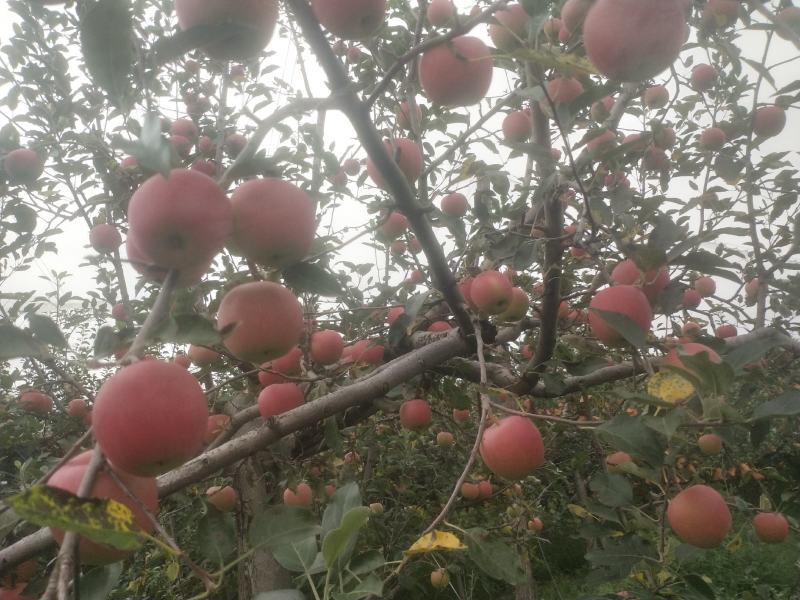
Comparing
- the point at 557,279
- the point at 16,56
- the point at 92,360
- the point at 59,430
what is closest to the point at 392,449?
the point at 59,430

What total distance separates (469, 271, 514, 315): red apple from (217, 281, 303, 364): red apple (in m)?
0.76

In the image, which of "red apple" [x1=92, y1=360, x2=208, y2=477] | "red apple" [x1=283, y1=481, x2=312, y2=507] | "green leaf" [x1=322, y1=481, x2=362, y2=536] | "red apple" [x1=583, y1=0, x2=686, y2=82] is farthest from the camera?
"red apple" [x1=283, y1=481, x2=312, y2=507]

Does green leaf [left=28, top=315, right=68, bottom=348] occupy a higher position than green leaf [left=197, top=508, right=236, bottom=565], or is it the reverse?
green leaf [left=28, top=315, right=68, bottom=348]

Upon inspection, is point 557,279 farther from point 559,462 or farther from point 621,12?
point 559,462

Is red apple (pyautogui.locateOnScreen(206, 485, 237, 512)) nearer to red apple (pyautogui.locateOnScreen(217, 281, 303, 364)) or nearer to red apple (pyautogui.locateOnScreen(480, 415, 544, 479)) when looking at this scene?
red apple (pyautogui.locateOnScreen(480, 415, 544, 479))

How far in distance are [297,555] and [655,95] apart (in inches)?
93.0

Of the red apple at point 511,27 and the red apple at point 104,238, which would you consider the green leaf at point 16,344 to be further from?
the red apple at point 104,238

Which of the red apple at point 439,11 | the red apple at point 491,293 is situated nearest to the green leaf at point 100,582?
the red apple at point 491,293

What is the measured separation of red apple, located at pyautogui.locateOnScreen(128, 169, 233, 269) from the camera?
22.9 inches

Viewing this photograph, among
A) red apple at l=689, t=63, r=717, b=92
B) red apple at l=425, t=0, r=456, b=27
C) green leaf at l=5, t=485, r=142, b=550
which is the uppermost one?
red apple at l=689, t=63, r=717, b=92

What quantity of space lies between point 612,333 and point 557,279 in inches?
8.0

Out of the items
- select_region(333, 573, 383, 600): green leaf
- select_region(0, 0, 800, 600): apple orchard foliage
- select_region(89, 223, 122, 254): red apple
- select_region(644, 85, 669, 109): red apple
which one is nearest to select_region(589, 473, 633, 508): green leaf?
select_region(0, 0, 800, 600): apple orchard foliage

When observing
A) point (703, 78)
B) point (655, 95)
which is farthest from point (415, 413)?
point (703, 78)

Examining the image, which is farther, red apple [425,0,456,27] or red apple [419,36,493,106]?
red apple [425,0,456,27]
